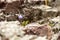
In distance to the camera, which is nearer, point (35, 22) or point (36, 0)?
point (35, 22)

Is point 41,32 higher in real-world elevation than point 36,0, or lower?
lower

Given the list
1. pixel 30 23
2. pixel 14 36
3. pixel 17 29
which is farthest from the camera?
pixel 30 23

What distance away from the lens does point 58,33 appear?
2.08 m

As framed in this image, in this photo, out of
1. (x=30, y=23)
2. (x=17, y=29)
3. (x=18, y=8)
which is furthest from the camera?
(x=18, y=8)

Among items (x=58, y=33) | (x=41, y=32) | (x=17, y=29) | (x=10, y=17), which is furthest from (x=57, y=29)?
(x=10, y=17)

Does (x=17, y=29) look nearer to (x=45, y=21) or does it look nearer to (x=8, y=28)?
(x=8, y=28)

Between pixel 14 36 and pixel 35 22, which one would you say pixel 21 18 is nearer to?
pixel 35 22

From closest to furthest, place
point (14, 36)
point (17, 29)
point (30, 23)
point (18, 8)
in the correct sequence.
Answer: point (14, 36) → point (17, 29) → point (30, 23) → point (18, 8)

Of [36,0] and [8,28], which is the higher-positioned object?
[36,0]

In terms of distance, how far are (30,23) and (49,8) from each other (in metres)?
0.38

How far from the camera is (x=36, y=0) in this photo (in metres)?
2.56

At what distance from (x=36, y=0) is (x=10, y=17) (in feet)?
1.43

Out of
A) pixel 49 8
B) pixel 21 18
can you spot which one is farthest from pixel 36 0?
pixel 21 18

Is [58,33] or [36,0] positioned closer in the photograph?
[58,33]
